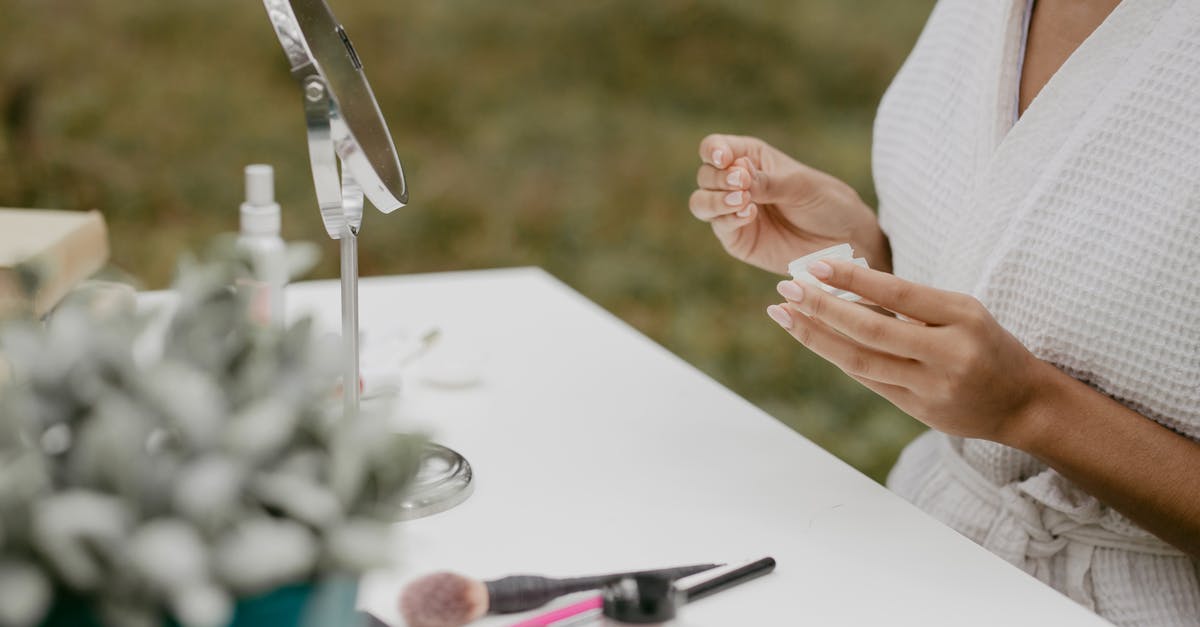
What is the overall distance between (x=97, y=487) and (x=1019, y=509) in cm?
73

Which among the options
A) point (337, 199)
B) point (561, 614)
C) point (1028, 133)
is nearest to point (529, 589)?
point (561, 614)

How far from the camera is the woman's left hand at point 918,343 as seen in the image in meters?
0.71

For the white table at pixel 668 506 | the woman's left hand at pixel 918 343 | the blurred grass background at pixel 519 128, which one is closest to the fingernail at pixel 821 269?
the woman's left hand at pixel 918 343

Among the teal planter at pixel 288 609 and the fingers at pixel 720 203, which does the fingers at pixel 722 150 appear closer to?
the fingers at pixel 720 203

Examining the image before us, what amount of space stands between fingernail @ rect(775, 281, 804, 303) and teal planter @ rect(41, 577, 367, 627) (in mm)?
408

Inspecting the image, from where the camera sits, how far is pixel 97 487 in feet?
1.20

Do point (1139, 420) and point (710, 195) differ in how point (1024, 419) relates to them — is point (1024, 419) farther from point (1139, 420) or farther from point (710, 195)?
point (710, 195)

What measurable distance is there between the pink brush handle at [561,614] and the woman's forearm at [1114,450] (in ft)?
1.23

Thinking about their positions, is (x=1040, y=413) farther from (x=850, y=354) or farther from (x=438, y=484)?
(x=438, y=484)

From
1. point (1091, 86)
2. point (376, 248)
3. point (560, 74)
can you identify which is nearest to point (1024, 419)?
point (1091, 86)

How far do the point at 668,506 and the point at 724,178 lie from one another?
35 centimetres

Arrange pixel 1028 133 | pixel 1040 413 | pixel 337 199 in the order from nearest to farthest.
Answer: pixel 337 199 → pixel 1040 413 → pixel 1028 133

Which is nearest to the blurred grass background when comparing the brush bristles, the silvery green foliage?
the brush bristles

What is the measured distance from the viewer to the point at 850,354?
0.74m
